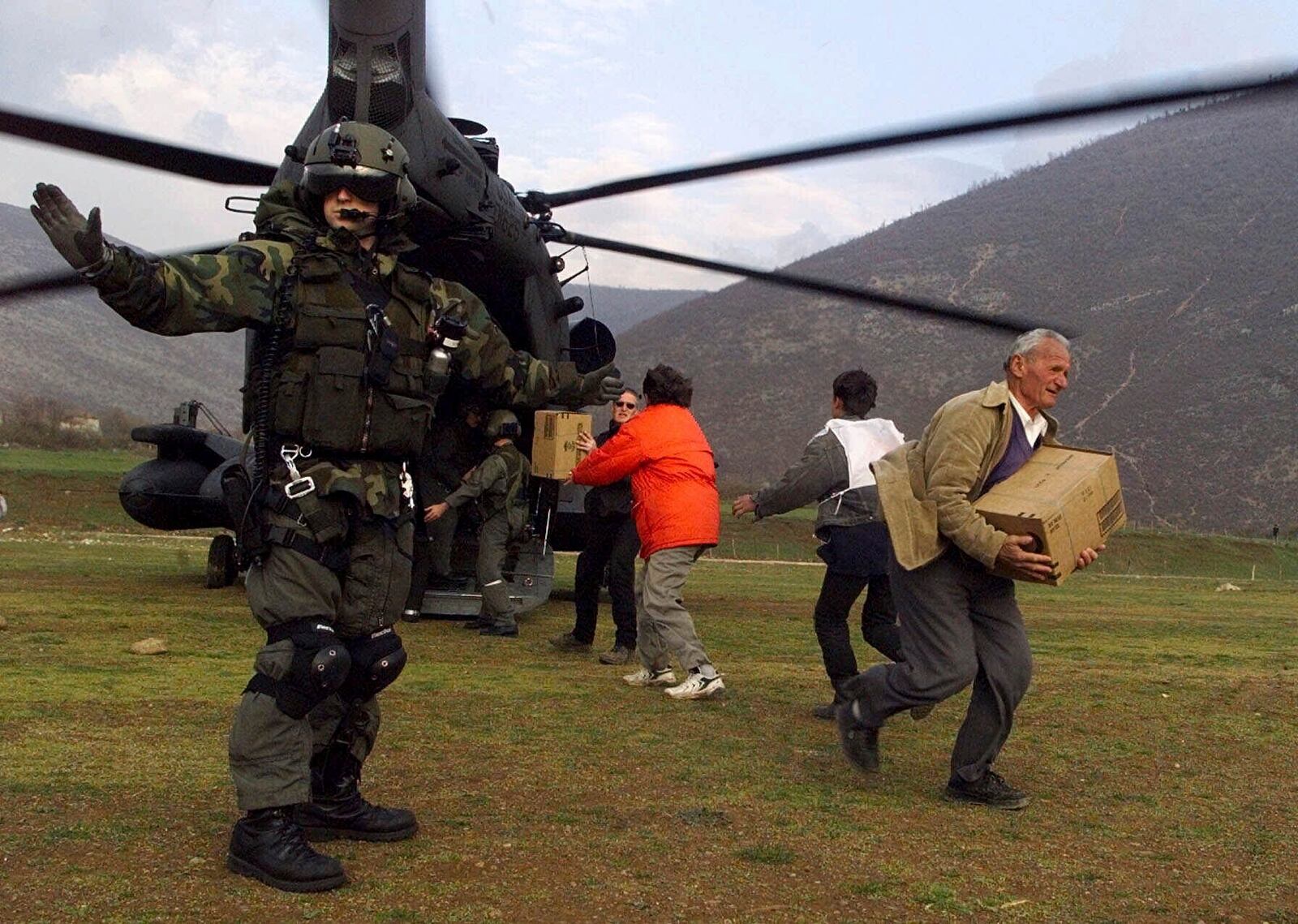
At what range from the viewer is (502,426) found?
9.99 m

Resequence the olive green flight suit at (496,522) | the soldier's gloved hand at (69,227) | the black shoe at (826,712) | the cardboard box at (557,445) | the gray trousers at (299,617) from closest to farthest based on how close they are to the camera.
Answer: the soldier's gloved hand at (69,227) < the gray trousers at (299,617) < the black shoe at (826,712) < the olive green flight suit at (496,522) < the cardboard box at (557,445)

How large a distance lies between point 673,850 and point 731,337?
259 ft

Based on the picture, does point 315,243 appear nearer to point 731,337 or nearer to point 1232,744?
point 1232,744

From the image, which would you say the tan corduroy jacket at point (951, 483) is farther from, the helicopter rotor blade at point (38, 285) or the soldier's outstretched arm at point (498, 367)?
the helicopter rotor blade at point (38, 285)

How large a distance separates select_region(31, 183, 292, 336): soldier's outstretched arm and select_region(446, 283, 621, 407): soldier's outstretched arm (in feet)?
2.19

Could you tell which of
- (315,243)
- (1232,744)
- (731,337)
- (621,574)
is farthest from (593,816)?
(731,337)

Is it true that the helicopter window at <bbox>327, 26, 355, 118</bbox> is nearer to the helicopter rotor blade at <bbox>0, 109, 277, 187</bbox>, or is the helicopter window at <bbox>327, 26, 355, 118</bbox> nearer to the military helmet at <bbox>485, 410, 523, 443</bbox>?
the helicopter rotor blade at <bbox>0, 109, 277, 187</bbox>

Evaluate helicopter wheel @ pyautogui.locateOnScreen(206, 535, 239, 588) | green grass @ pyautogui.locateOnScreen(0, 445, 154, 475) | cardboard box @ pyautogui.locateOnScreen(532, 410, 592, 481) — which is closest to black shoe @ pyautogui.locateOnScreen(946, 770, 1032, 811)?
cardboard box @ pyautogui.locateOnScreen(532, 410, 592, 481)

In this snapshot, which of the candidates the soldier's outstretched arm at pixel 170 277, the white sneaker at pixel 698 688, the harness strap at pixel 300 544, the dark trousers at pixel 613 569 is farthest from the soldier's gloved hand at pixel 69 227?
the dark trousers at pixel 613 569

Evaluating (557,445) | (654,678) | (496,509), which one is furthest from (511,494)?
(654,678)

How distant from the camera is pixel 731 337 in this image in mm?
82688

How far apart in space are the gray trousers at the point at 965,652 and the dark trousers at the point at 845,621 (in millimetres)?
1443

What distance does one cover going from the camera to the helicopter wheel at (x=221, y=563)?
13.0 m

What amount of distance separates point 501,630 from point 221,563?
4251 mm
